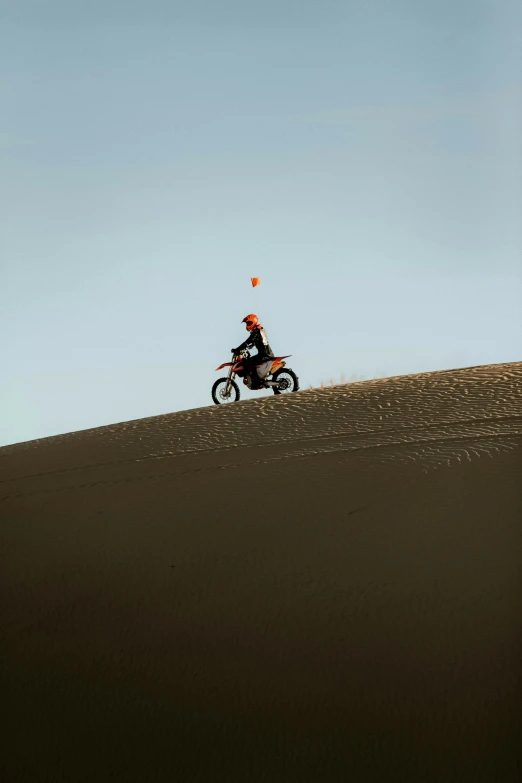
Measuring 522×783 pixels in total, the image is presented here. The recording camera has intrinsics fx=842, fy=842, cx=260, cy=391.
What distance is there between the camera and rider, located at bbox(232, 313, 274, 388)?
19.5ft

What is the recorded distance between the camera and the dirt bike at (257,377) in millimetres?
5922

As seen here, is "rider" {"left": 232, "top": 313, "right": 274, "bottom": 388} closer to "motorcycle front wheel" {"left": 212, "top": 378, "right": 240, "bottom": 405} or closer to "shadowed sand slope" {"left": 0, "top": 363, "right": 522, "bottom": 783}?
"motorcycle front wheel" {"left": 212, "top": 378, "right": 240, "bottom": 405}

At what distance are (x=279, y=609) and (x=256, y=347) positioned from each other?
524 centimetres

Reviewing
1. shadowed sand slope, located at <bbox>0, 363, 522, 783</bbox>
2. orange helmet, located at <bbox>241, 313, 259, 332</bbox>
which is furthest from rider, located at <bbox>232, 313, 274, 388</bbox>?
shadowed sand slope, located at <bbox>0, 363, 522, 783</bbox>

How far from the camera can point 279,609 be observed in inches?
29.8

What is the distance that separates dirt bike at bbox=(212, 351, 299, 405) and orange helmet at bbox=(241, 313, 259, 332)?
7.2 inches

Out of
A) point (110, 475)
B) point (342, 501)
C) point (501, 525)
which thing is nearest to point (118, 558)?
point (110, 475)

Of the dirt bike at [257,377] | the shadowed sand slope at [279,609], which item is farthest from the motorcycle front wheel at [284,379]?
the shadowed sand slope at [279,609]

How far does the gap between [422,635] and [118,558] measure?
1.00 feet

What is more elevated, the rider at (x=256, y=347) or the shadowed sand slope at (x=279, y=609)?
the rider at (x=256, y=347)

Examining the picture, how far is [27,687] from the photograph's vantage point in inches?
30.5

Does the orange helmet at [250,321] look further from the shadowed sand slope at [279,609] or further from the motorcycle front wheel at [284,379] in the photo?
the shadowed sand slope at [279,609]

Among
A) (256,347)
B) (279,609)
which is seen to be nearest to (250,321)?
(256,347)

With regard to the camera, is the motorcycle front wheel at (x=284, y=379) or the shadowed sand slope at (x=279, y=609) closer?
the shadowed sand slope at (x=279, y=609)
